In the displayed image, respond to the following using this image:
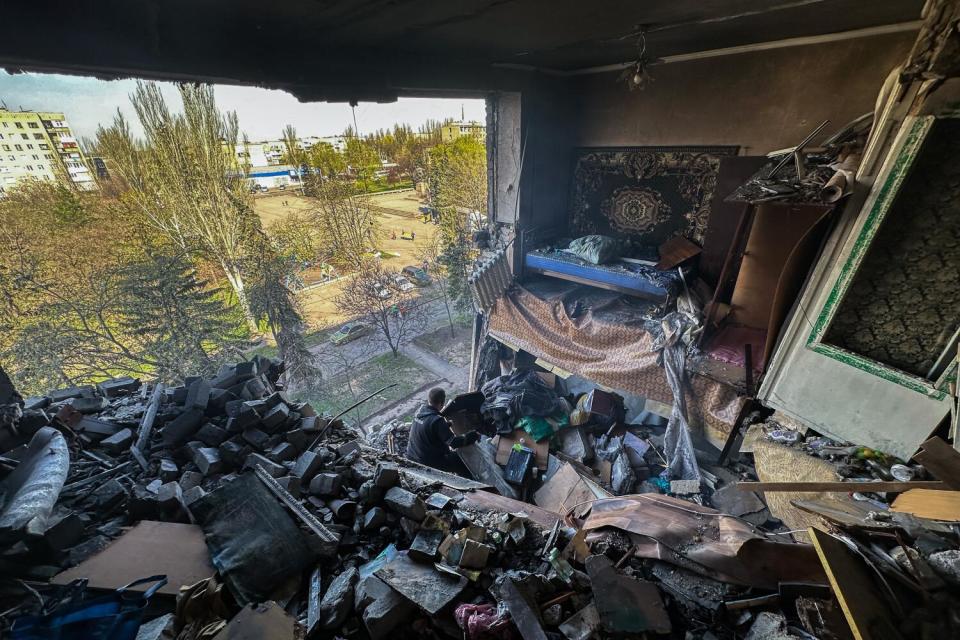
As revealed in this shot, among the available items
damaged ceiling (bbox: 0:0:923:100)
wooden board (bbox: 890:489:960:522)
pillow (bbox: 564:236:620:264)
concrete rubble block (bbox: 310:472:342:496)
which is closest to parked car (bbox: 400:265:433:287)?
pillow (bbox: 564:236:620:264)

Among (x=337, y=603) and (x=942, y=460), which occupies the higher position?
(x=942, y=460)

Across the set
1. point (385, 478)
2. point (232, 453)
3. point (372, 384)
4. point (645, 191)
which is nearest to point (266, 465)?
point (232, 453)

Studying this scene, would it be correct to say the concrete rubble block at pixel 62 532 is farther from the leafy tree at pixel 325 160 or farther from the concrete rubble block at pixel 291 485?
the leafy tree at pixel 325 160

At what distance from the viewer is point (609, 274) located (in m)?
5.40

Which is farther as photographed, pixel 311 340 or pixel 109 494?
pixel 311 340

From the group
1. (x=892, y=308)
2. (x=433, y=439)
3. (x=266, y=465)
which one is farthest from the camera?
(x=433, y=439)

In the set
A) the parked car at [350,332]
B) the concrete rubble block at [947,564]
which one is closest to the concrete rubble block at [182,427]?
the concrete rubble block at [947,564]

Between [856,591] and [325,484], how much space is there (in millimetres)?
2994

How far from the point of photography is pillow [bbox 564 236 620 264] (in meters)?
5.63

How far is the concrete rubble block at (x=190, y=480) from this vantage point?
2656mm

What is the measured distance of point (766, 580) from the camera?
1971 mm

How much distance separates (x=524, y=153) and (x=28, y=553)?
20.6 feet

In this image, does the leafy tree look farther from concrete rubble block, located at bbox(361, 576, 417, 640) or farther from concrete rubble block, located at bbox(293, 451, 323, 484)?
concrete rubble block, located at bbox(361, 576, 417, 640)

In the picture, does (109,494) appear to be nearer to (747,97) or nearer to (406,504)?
(406,504)
